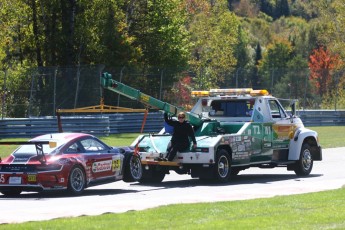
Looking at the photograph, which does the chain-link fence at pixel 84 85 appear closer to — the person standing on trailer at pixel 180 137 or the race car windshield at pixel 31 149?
the person standing on trailer at pixel 180 137

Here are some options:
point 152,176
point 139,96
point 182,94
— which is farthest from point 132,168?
point 182,94

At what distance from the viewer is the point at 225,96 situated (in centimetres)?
2452

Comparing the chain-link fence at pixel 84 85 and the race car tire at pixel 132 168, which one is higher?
the chain-link fence at pixel 84 85

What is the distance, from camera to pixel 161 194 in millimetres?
20078

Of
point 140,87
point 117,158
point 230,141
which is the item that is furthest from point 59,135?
point 140,87

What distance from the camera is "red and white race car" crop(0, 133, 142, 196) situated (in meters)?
19.2

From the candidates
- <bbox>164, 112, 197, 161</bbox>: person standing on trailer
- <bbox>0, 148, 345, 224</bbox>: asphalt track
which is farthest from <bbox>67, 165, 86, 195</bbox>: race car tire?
<bbox>164, 112, 197, 161</bbox>: person standing on trailer

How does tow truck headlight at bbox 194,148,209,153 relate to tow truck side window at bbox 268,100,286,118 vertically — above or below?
below

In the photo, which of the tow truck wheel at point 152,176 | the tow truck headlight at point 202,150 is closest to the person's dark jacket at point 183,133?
the tow truck headlight at point 202,150

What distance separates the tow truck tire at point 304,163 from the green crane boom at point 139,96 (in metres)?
3.08

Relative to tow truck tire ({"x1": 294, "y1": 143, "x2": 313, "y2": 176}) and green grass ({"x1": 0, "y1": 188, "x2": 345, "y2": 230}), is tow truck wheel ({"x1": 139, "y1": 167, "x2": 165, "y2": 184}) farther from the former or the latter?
green grass ({"x1": 0, "y1": 188, "x2": 345, "y2": 230})

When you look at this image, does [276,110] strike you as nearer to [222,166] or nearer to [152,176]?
[222,166]

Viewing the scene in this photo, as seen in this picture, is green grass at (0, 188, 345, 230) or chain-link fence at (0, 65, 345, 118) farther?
chain-link fence at (0, 65, 345, 118)

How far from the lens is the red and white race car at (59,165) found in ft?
63.2
